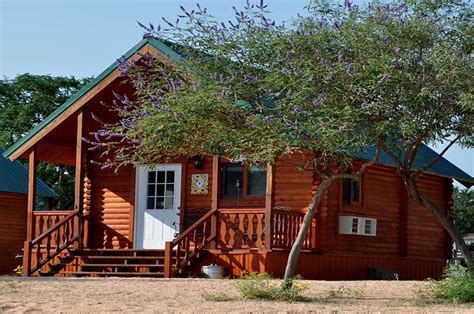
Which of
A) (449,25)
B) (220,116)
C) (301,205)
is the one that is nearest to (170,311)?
(220,116)

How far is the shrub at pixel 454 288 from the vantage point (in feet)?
42.3

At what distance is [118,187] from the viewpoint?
22859mm

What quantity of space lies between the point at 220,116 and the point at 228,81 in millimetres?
511

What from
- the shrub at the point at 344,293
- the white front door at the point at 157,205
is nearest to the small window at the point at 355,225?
the white front door at the point at 157,205

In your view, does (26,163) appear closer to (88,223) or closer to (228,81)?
(88,223)

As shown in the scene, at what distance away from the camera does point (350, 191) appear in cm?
2117

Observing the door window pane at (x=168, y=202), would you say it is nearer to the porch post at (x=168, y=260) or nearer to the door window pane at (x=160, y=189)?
the door window pane at (x=160, y=189)

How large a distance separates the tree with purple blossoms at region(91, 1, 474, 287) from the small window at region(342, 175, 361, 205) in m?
7.10

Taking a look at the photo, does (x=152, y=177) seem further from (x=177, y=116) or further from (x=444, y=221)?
(x=444, y=221)

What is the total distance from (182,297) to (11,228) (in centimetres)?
1603

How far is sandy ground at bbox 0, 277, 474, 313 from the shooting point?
39.9 ft

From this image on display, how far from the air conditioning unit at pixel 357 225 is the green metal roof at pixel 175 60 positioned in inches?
54.7

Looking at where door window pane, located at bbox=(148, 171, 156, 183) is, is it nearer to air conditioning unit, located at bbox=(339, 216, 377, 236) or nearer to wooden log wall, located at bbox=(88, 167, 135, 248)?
wooden log wall, located at bbox=(88, 167, 135, 248)

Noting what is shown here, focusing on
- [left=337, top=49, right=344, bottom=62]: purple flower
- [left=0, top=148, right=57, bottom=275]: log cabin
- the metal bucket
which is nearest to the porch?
the metal bucket
